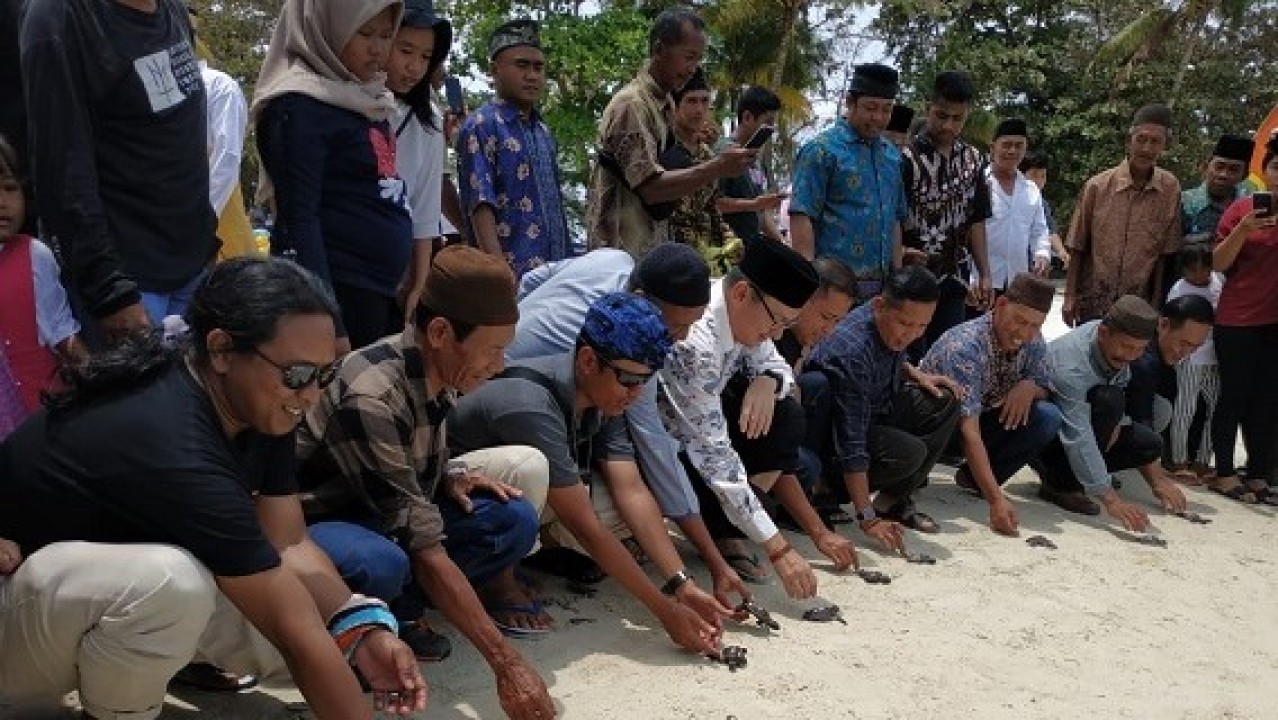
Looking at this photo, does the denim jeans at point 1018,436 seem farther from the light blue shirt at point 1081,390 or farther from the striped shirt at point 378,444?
the striped shirt at point 378,444

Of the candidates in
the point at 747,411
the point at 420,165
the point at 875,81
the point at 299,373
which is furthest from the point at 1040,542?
the point at 299,373

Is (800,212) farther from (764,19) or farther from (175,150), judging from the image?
(764,19)

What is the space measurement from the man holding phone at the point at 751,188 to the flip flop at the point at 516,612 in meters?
1.84

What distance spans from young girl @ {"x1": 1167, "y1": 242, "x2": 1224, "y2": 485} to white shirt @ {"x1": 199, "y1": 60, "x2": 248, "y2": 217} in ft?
14.8

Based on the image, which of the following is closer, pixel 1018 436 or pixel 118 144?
pixel 118 144

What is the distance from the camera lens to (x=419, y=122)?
3779 mm

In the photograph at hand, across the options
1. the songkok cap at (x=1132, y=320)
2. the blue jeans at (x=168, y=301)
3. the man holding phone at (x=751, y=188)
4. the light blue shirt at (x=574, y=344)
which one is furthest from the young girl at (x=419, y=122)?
the songkok cap at (x=1132, y=320)

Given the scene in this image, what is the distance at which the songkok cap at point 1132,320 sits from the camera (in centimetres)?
523

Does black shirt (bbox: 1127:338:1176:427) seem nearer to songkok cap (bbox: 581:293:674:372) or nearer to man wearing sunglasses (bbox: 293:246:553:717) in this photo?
songkok cap (bbox: 581:293:674:372)

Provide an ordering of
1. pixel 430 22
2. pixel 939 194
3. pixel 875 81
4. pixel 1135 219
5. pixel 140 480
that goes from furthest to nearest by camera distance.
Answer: pixel 1135 219 < pixel 939 194 < pixel 875 81 < pixel 430 22 < pixel 140 480

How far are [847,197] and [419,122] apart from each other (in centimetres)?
206

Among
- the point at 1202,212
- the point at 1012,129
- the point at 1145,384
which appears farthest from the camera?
the point at 1012,129

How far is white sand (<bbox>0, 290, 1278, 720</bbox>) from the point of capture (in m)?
2.96

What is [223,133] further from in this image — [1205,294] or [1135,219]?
[1205,294]
